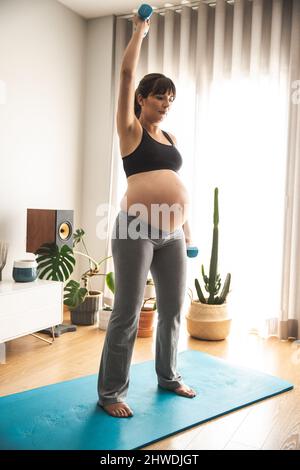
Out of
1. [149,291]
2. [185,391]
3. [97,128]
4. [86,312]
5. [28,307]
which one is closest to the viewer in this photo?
[185,391]

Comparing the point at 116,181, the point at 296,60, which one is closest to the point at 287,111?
the point at 296,60

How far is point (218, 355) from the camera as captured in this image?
2.50 meters

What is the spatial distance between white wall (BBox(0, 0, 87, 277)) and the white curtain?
720 mm

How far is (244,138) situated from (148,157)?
149 cm

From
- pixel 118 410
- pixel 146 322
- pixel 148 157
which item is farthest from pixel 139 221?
pixel 146 322

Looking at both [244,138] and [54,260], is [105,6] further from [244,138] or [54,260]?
[54,260]

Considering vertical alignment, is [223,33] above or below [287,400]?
above

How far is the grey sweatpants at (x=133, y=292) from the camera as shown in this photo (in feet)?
5.43

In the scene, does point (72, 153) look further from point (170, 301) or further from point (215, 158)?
point (170, 301)

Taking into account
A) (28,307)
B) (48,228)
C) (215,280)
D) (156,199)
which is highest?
(156,199)

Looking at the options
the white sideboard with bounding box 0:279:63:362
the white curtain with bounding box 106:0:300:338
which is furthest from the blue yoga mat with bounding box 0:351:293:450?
the white curtain with bounding box 106:0:300:338

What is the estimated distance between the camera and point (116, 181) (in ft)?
11.3

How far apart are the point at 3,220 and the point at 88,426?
1.64 meters

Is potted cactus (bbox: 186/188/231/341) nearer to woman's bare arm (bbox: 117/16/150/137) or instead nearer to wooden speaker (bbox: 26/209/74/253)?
wooden speaker (bbox: 26/209/74/253)
